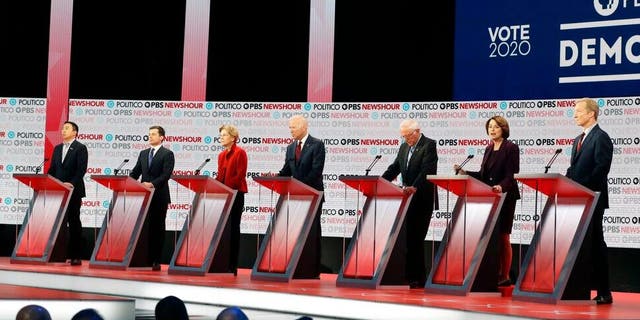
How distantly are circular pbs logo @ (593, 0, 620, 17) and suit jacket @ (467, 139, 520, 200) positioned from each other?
7.71 ft

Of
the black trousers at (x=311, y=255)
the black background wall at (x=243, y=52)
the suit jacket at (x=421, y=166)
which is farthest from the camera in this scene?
the black background wall at (x=243, y=52)

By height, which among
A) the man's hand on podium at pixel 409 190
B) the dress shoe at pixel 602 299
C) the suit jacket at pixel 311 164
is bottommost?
the dress shoe at pixel 602 299

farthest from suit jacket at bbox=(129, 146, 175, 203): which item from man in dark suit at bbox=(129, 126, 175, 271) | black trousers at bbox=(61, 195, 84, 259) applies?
black trousers at bbox=(61, 195, 84, 259)

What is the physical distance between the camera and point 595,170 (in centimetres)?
771

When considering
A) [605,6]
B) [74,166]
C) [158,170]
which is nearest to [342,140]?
[158,170]

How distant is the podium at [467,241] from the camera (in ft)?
27.3

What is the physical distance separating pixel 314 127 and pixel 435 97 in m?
1.42

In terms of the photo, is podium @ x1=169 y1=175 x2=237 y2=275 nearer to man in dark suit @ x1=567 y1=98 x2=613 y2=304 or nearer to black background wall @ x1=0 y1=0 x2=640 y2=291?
black background wall @ x1=0 y1=0 x2=640 y2=291

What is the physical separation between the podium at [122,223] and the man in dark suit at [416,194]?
9.40 ft

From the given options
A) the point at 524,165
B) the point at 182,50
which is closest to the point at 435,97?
the point at 524,165

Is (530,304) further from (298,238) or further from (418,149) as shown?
(298,238)

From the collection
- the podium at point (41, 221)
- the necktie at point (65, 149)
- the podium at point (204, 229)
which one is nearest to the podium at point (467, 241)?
the podium at point (204, 229)

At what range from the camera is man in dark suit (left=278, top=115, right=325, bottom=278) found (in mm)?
9891

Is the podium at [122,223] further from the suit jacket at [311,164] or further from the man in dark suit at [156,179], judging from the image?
the suit jacket at [311,164]
